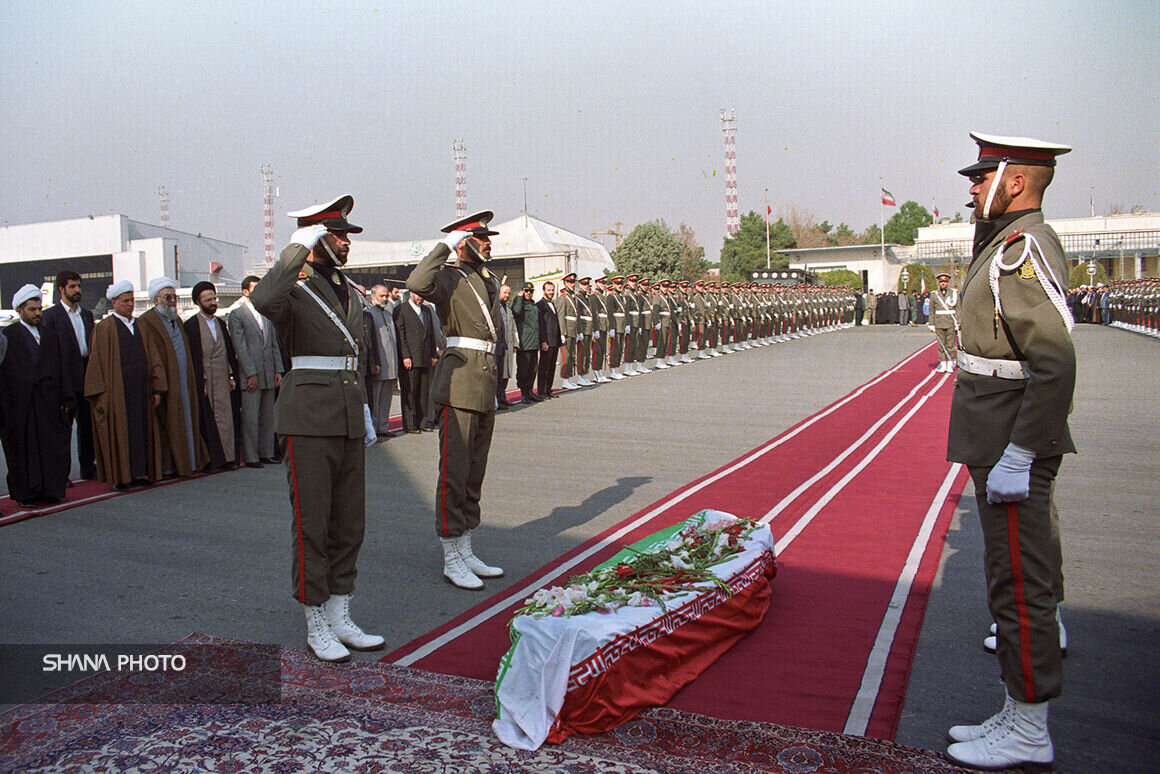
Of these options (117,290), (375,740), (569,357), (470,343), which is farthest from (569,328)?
(375,740)

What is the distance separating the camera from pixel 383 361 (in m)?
10.5

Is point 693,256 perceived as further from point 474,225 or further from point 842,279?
point 474,225

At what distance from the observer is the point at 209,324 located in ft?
27.6

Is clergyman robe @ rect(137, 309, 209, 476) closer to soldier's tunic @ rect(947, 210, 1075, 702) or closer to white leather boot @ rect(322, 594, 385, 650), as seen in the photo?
white leather boot @ rect(322, 594, 385, 650)

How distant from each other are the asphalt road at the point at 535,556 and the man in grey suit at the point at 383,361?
60 centimetres

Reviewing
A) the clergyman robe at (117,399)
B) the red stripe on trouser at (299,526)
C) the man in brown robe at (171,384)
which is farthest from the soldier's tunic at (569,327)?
the red stripe on trouser at (299,526)

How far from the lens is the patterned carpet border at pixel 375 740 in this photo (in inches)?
116

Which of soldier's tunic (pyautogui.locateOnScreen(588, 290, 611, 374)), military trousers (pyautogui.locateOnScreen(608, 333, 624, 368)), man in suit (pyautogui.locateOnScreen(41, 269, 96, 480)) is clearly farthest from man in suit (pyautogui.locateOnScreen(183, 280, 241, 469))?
military trousers (pyautogui.locateOnScreen(608, 333, 624, 368))

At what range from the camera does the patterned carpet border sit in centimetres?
294

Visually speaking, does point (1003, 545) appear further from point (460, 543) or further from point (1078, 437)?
point (1078, 437)

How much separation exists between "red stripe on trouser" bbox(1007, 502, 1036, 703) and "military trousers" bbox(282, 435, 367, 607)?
2.87m

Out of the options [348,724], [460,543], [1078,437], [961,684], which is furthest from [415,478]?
[1078,437]

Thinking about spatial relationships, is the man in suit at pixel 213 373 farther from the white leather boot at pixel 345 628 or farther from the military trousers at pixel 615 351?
the military trousers at pixel 615 351

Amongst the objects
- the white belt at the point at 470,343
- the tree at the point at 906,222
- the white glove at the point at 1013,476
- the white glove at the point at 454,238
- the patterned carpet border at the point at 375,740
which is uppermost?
the tree at the point at 906,222
